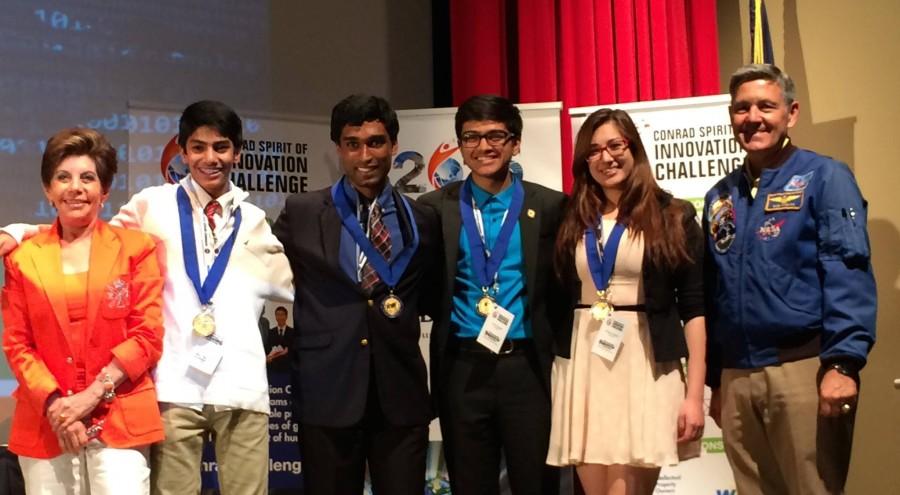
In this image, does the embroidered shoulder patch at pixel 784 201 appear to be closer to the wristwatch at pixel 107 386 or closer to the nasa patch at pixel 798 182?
the nasa patch at pixel 798 182

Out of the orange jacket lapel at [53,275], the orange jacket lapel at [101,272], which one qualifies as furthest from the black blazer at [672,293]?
the orange jacket lapel at [53,275]

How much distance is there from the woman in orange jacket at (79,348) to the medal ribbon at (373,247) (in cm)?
65

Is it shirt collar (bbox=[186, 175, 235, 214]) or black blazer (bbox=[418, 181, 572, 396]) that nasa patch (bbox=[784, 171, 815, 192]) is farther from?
shirt collar (bbox=[186, 175, 235, 214])

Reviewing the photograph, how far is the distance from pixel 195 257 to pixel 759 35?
9.24 feet

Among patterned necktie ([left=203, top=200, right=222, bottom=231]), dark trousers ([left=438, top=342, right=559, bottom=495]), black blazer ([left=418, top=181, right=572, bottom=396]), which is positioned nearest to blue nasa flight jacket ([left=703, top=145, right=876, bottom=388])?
black blazer ([left=418, top=181, right=572, bottom=396])

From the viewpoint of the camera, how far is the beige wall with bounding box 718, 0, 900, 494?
4.18 meters

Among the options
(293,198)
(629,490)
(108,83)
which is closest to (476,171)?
(293,198)

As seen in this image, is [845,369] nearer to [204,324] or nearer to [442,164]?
[204,324]

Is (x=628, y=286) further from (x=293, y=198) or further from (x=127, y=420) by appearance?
(x=127, y=420)

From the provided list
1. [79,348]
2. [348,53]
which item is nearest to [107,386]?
[79,348]

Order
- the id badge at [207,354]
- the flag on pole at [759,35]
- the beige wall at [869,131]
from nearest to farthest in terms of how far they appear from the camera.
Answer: the id badge at [207,354] → the flag on pole at [759,35] → the beige wall at [869,131]

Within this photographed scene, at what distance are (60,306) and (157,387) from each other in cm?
38

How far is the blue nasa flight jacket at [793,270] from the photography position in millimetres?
2516

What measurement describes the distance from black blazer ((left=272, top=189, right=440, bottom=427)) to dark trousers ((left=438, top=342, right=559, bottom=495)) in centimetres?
14
